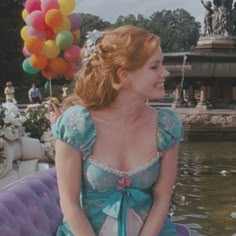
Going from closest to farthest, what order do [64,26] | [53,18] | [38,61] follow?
1. [53,18]
2. [64,26]
3. [38,61]

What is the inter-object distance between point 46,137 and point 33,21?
3468 mm

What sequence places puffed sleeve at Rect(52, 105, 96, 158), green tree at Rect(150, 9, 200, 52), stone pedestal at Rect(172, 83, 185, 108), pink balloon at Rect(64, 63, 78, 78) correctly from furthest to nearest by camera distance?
green tree at Rect(150, 9, 200, 52) → stone pedestal at Rect(172, 83, 185, 108) → pink balloon at Rect(64, 63, 78, 78) → puffed sleeve at Rect(52, 105, 96, 158)

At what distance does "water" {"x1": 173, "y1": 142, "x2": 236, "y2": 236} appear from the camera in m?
6.83

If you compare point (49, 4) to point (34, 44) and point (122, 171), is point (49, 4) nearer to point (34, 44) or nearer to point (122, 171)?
point (34, 44)

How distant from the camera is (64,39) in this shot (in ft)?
36.8

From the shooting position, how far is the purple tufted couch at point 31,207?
126 inches

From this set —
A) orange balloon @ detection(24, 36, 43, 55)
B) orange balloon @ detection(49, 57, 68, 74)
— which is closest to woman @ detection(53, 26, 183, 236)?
orange balloon @ detection(24, 36, 43, 55)

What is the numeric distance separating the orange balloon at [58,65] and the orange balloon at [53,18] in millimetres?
891

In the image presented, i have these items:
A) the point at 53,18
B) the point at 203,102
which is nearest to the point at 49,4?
the point at 53,18

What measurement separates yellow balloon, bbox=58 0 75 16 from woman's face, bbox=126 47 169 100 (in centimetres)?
796

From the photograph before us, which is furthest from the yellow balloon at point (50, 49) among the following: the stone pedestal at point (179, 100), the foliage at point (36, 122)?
the stone pedestal at point (179, 100)

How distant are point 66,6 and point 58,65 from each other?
103 centimetres

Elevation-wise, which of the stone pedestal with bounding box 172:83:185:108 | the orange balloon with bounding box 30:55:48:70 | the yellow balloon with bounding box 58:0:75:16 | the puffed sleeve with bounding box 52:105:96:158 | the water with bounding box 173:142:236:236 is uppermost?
the yellow balloon with bounding box 58:0:75:16

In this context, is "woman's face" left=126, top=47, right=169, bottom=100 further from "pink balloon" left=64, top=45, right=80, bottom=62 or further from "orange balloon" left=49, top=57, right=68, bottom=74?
"pink balloon" left=64, top=45, right=80, bottom=62
